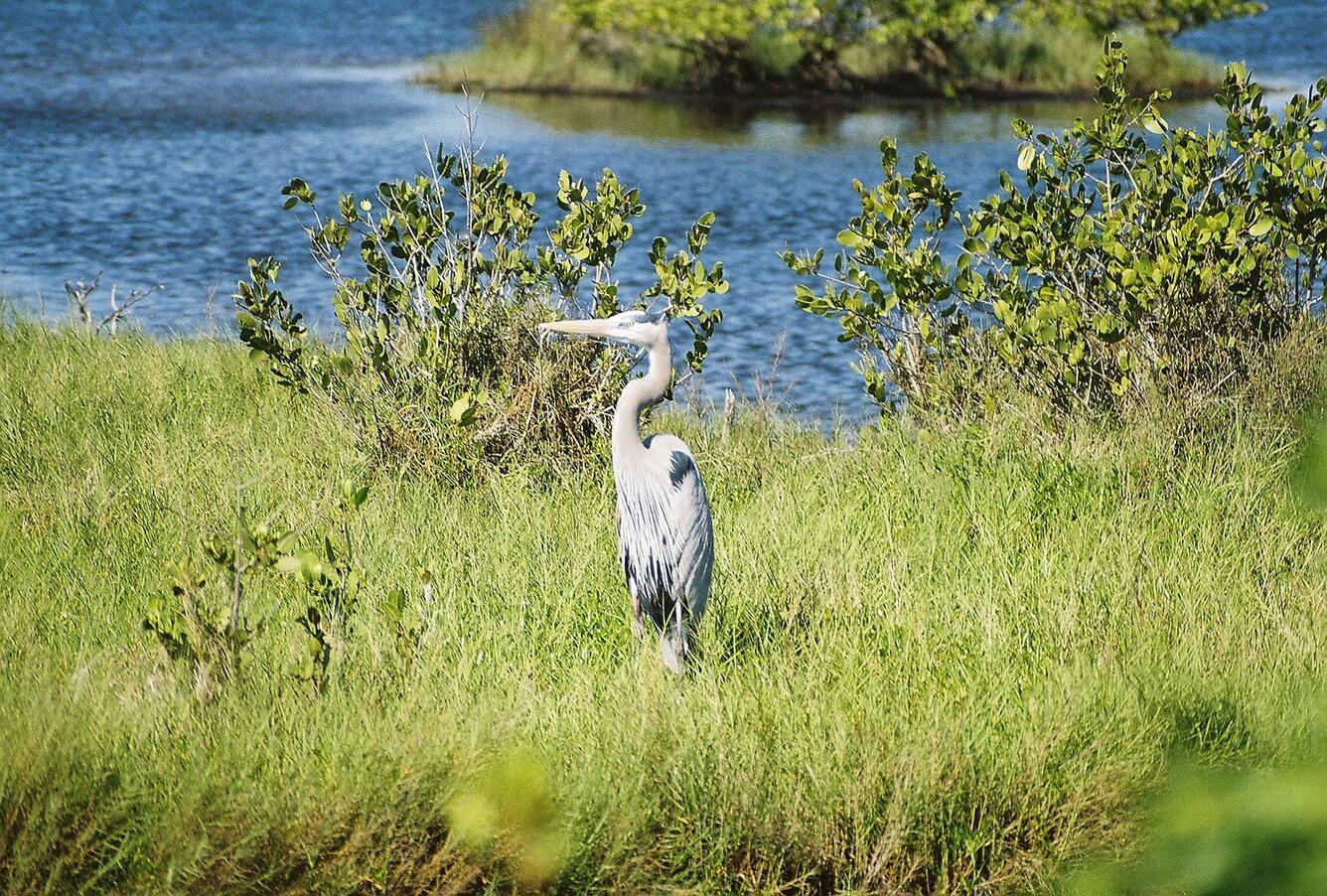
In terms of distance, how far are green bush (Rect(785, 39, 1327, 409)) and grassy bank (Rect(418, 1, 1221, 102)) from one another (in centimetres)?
1644

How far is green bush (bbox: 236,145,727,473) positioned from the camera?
5305 mm

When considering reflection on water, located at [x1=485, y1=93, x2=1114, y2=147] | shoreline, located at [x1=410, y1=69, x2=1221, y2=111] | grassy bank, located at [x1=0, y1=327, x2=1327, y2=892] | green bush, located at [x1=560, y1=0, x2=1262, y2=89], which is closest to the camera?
grassy bank, located at [x1=0, y1=327, x2=1327, y2=892]

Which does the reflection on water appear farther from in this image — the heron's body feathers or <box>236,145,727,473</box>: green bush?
the heron's body feathers

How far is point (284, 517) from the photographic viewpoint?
15.4 feet

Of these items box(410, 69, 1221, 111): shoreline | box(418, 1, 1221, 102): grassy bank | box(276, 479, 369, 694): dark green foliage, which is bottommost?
box(276, 479, 369, 694): dark green foliage

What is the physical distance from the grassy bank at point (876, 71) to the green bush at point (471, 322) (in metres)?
16.7

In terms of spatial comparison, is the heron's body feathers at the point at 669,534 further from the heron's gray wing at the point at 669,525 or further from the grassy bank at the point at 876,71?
the grassy bank at the point at 876,71

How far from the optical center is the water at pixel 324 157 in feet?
33.0

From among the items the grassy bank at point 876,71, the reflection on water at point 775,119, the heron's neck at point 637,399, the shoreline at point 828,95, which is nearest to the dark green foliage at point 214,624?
the heron's neck at point 637,399

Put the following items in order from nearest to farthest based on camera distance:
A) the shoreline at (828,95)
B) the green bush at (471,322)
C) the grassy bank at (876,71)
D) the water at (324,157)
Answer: the green bush at (471,322)
the water at (324,157)
the shoreline at (828,95)
the grassy bank at (876,71)

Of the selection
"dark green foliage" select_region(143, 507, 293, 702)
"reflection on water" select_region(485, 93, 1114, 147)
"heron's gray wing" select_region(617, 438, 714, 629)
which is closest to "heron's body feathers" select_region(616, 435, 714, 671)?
"heron's gray wing" select_region(617, 438, 714, 629)

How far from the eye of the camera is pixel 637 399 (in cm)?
359

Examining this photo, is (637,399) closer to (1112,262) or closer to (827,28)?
(1112,262)

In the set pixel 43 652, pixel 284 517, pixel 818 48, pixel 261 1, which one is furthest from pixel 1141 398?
pixel 261 1
